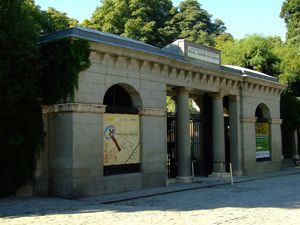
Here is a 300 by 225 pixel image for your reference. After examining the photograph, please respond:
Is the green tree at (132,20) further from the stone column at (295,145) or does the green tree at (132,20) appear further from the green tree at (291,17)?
the stone column at (295,145)

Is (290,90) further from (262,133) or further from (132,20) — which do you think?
(132,20)

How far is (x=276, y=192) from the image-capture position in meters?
15.4

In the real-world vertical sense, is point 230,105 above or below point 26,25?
below

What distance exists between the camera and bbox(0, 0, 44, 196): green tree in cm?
1305

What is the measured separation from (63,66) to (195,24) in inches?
1755

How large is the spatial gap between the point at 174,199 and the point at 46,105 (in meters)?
5.53

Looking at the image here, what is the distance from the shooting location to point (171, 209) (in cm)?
1166

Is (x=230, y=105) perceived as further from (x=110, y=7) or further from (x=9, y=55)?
(x=110, y=7)

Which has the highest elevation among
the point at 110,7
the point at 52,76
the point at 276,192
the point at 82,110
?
the point at 110,7

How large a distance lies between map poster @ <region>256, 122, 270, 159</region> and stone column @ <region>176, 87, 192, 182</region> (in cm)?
695

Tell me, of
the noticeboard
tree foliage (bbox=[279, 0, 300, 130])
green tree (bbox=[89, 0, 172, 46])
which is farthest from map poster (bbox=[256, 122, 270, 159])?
green tree (bbox=[89, 0, 172, 46])

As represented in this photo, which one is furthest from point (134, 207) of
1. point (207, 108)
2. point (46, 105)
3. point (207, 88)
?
point (207, 108)

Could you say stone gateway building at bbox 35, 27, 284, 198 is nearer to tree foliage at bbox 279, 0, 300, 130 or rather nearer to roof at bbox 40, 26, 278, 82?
roof at bbox 40, 26, 278, 82

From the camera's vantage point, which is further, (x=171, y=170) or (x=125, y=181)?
(x=171, y=170)
